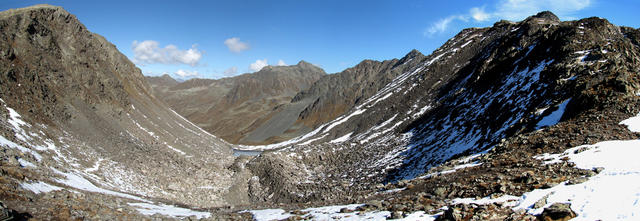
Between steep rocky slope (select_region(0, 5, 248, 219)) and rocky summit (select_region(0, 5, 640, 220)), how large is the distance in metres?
0.16

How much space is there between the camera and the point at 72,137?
2767cm

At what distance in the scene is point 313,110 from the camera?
419 feet

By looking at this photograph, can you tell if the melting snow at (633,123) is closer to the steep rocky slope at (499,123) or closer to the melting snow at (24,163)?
the steep rocky slope at (499,123)

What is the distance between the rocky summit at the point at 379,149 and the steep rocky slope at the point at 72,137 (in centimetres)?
16

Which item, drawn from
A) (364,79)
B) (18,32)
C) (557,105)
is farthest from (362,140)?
(364,79)

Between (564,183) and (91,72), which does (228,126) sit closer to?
(91,72)

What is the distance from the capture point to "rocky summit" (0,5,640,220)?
36.1ft

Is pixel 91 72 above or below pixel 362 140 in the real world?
above

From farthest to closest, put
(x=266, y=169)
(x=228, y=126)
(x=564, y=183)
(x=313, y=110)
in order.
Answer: (x=228, y=126)
(x=313, y=110)
(x=266, y=169)
(x=564, y=183)

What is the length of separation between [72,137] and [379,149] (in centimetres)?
3264

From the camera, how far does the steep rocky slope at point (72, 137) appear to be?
13788mm

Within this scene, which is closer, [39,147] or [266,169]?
[39,147]

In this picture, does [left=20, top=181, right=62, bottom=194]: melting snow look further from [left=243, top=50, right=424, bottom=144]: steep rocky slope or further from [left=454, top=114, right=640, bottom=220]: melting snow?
[left=243, top=50, right=424, bottom=144]: steep rocky slope

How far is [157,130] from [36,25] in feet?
62.9
